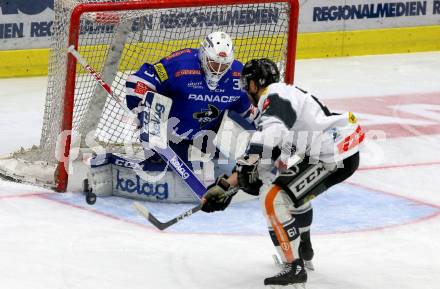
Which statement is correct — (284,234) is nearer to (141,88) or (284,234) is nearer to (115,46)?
(141,88)

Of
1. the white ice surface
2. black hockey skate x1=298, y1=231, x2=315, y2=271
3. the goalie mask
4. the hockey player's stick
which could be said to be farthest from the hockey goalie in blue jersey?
black hockey skate x1=298, y1=231, x2=315, y2=271

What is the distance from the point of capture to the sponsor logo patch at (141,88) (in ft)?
17.9

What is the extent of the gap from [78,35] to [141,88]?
1.42ft

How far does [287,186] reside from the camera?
419 cm

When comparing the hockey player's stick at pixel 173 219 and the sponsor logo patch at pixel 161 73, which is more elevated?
the sponsor logo patch at pixel 161 73

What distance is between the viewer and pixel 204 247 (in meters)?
4.80

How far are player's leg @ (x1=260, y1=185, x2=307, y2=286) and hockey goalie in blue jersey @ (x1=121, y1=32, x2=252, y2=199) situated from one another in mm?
1328

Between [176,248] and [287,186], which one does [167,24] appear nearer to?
[176,248]

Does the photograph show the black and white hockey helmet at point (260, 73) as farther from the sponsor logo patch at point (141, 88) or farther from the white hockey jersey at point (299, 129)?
the sponsor logo patch at point (141, 88)

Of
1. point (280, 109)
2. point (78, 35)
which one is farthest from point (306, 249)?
point (78, 35)

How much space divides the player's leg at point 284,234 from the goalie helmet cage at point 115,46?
1.64m

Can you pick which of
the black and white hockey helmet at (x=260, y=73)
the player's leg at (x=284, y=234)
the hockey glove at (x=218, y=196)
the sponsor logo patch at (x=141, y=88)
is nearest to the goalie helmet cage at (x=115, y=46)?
the sponsor logo patch at (x=141, y=88)

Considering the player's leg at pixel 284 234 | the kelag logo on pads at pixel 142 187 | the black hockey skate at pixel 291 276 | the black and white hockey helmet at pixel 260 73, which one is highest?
the black and white hockey helmet at pixel 260 73

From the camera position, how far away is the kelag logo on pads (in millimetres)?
5465
